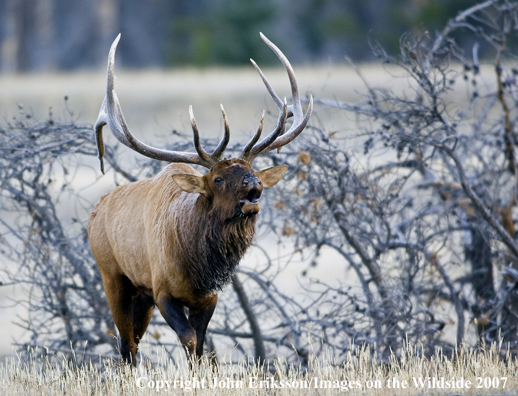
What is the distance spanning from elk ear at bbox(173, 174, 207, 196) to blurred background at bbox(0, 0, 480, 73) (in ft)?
103

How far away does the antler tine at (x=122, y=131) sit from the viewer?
20.2 feet

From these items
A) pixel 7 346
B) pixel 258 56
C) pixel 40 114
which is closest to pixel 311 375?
pixel 7 346

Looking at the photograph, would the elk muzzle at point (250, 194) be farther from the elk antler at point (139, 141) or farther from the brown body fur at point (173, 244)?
the elk antler at point (139, 141)

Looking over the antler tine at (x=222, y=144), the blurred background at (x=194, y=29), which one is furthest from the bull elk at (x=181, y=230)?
the blurred background at (x=194, y=29)

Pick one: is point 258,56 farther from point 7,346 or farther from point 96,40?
point 7,346

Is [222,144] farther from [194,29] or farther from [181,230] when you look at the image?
[194,29]

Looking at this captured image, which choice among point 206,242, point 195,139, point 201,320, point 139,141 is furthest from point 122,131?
point 201,320

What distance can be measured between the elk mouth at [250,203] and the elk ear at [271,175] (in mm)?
546

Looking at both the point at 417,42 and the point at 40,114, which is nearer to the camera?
the point at 417,42

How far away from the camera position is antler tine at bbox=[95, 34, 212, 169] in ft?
20.2

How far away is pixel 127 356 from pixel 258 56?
31.1 m

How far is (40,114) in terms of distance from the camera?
2786cm

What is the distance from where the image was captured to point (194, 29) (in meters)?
39.9

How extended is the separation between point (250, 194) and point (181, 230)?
82cm
